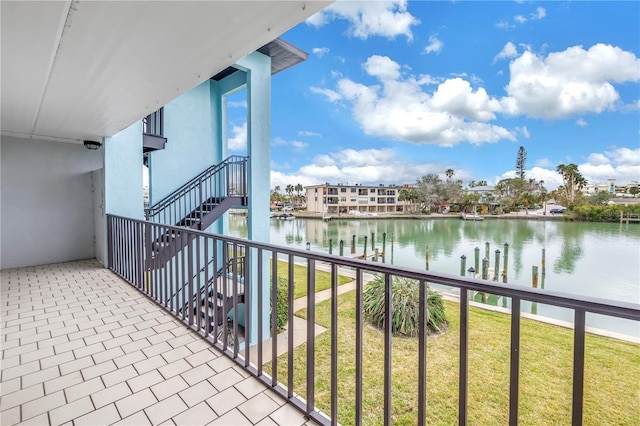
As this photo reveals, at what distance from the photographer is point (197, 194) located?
277 inches

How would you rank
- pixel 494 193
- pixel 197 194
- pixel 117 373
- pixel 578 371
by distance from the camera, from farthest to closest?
pixel 494 193 < pixel 197 194 < pixel 117 373 < pixel 578 371

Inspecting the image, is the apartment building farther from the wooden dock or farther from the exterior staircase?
the exterior staircase

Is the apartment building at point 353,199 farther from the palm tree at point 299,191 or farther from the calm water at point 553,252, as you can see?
the calm water at point 553,252

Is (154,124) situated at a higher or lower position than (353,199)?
higher

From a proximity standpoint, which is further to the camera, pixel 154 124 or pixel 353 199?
pixel 353 199

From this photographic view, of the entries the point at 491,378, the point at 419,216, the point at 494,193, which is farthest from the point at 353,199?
the point at 491,378

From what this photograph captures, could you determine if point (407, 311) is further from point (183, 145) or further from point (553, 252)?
point (553, 252)

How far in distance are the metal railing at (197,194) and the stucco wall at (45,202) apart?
1183mm

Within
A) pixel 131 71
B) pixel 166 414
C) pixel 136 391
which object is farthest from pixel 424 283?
pixel 131 71

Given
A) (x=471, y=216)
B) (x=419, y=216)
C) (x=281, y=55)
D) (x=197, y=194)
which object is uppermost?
(x=281, y=55)

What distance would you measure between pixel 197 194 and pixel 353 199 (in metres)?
40.3

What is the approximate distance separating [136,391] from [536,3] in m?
49.6

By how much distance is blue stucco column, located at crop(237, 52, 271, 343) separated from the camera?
6.07 m

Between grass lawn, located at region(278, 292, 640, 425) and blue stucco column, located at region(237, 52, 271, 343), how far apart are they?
218cm
